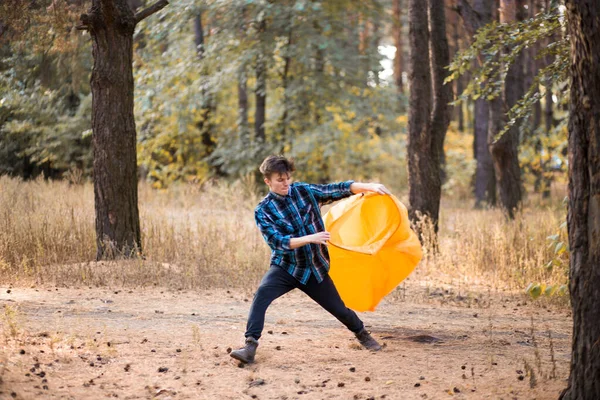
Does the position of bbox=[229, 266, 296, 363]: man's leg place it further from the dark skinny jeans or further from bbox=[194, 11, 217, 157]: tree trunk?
bbox=[194, 11, 217, 157]: tree trunk

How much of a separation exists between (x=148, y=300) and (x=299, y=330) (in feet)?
7.22

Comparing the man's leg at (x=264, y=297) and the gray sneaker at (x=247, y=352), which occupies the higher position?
the man's leg at (x=264, y=297)

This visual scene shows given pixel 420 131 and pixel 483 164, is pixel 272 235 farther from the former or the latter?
pixel 483 164

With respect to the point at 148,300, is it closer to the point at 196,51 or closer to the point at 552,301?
the point at 552,301

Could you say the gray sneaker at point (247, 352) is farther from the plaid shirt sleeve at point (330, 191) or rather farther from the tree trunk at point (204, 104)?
the tree trunk at point (204, 104)

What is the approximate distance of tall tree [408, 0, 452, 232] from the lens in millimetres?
Result: 11891

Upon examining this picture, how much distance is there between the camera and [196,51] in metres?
22.7

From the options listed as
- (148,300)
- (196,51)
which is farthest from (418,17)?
(196,51)

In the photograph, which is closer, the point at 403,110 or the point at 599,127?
the point at 599,127

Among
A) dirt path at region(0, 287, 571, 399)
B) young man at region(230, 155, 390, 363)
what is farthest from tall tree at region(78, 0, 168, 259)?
young man at region(230, 155, 390, 363)

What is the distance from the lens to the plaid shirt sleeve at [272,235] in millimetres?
5677

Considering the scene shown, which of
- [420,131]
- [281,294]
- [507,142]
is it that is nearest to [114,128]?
[420,131]

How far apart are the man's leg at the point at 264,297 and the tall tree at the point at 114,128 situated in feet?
15.3

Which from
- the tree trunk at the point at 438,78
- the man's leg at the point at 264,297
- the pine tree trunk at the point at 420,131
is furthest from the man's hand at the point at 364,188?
the tree trunk at the point at 438,78
